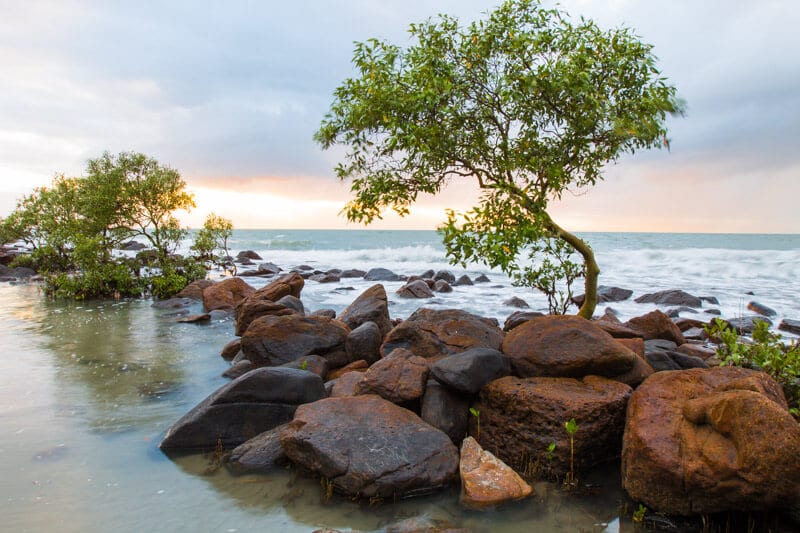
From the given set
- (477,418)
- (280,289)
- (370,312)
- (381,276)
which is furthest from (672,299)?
(477,418)

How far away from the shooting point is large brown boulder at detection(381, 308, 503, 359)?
29.3 ft

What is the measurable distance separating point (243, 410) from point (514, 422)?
3938 mm

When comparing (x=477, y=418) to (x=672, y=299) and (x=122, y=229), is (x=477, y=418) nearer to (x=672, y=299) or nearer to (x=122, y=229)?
(x=672, y=299)

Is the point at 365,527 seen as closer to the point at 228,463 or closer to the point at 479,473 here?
the point at 479,473

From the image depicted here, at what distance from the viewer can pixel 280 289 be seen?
57.4ft

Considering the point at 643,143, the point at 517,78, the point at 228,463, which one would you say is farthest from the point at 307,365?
the point at 643,143

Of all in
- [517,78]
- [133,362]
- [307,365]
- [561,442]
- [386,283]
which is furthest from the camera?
[386,283]

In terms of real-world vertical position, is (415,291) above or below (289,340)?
below

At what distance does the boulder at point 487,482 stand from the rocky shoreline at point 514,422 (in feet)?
0.05

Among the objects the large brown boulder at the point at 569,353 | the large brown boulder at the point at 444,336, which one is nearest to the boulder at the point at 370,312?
the large brown boulder at the point at 444,336

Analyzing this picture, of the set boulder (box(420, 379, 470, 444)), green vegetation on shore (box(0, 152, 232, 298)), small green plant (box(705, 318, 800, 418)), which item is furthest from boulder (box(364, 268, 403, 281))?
small green plant (box(705, 318, 800, 418))

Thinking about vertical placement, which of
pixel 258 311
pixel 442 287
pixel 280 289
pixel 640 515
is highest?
pixel 280 289

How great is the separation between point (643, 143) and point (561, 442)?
5.79 meters

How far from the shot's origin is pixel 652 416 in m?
5.88
